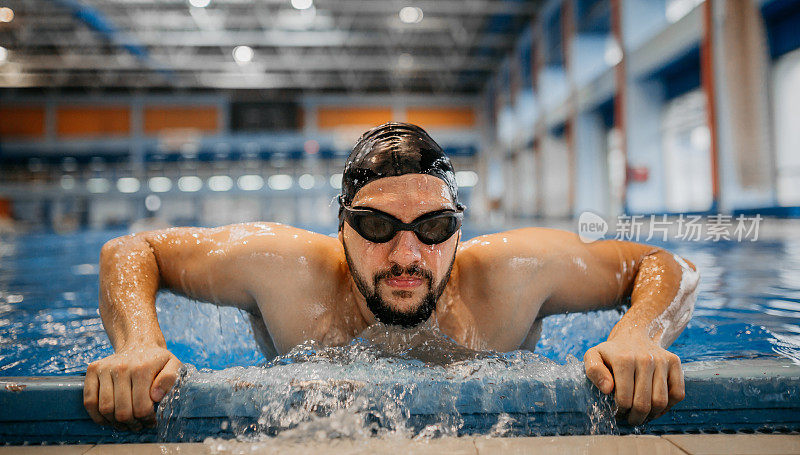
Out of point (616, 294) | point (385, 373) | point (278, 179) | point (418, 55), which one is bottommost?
point (385, 373)

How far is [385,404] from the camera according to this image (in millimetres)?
1239

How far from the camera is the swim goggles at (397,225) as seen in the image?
1525 millimetres

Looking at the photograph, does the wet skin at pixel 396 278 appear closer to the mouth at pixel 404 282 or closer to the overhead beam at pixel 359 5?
the mouth at pixel 404 282

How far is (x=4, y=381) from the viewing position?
4.22 ft

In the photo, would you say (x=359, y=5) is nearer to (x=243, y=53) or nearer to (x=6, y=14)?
(x=243, y=53)

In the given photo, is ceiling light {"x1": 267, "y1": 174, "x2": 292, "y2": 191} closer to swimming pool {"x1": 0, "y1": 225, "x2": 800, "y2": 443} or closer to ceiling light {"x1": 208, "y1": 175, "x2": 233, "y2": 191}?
ceiling light {"x1": 208, "y1": 175, "x2": 233, "y2": 191}

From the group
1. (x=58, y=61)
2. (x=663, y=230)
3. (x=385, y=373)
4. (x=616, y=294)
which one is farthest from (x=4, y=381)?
(x=58, y=61)

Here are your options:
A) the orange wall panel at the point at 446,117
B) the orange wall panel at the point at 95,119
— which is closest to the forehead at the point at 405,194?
the orange wall panel at the point at 446,117

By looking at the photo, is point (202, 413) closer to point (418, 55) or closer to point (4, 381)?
point (4, 381)

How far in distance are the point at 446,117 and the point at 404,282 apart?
21310 millimetres

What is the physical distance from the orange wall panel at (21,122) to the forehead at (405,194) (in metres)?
24.3

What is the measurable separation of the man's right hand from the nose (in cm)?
66

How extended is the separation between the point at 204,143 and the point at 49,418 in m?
20.7

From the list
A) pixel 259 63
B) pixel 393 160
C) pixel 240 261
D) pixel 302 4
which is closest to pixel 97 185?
pixel 259 63
